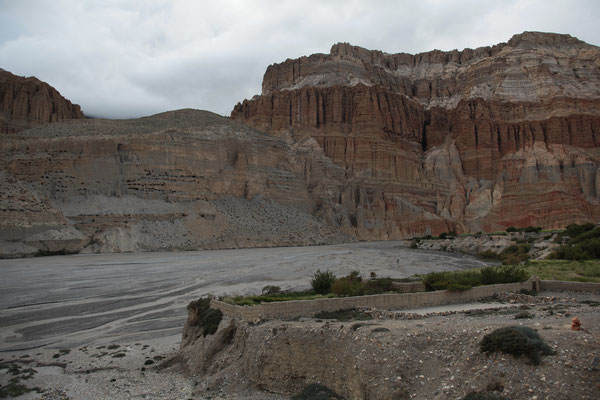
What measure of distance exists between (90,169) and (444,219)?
81107 millimetres

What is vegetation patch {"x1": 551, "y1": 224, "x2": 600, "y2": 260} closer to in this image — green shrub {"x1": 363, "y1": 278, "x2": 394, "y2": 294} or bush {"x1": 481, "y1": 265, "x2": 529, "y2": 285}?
bush {"x1": 481, "y1": 265, "x2": 529, "y2": 285}

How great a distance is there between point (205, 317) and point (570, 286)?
1624 centimetres

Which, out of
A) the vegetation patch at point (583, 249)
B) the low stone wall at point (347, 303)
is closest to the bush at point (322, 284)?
the low stone wall at point (347, 303)

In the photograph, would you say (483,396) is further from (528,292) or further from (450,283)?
(528,292)

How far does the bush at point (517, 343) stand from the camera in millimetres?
10039

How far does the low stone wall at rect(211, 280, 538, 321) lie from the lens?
15.5m

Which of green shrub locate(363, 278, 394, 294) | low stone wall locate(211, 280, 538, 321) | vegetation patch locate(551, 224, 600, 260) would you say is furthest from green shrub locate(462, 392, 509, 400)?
vegetation patch locate(551, 224, 600, 260)

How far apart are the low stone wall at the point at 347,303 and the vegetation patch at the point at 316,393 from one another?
121 inches

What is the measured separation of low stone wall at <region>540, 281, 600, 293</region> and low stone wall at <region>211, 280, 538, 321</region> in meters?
3.88

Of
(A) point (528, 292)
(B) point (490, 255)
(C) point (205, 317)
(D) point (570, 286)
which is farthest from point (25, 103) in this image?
(D) point (570, 286)

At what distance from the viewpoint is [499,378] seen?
970 cm

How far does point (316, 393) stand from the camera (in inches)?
488

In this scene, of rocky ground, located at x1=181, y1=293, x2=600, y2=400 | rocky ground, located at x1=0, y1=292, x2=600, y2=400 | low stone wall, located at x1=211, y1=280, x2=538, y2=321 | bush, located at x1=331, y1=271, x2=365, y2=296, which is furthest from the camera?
bush, located at x1=331, y1=271, x2=365, y2=296

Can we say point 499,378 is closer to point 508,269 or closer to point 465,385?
point 465,385
